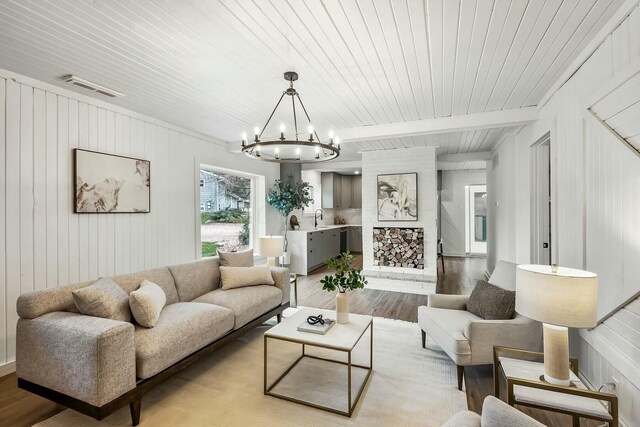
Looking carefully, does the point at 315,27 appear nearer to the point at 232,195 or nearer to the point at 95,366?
the point at 95,366

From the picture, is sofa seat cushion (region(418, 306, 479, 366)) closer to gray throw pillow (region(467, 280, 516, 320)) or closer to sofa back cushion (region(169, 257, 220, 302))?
gray throw pillow (region(467, 280, 516, 320))

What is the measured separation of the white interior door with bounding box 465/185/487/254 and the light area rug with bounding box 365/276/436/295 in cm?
407

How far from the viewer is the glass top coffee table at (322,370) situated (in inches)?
83.1

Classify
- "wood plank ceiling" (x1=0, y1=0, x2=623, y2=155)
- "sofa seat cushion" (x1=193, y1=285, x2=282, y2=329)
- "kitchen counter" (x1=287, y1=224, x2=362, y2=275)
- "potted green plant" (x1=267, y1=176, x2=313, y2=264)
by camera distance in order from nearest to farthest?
"wood plank ceiling" (x1=0, y1=0, x2=623, y2=155) < "sofa seat cushion" (x1=193, y1=285, x2=282, y2=329) < "potted green plant" (x1=267, y1=176, x2=313, y2=264) < "kitchen counter" (x1=287, y1=224, x2=362, y2=275)

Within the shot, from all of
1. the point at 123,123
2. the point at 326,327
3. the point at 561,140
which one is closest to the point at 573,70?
the point at 561,140

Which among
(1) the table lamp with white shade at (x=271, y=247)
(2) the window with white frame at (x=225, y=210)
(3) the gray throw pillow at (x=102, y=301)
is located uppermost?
(2) the window with white frame at (x=225, y=210)

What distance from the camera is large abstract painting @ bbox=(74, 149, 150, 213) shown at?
3.07 meters

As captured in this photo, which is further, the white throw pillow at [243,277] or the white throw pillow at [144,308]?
the white throw pillow at [243,277]

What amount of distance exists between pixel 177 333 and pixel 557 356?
244 centimetres

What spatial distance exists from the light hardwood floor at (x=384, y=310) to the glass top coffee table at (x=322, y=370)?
2.81 feet

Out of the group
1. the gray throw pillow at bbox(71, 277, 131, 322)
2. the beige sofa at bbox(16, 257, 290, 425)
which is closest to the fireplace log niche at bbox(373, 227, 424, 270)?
the beige sofa at bbox(16, 257, 290, 425)

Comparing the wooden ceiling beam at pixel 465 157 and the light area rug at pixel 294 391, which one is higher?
the wooden ceiling beam at pixel 465 157

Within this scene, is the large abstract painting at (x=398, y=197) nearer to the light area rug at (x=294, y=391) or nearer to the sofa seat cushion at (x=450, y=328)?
the sofa seat cushion at (x=450, y=328)

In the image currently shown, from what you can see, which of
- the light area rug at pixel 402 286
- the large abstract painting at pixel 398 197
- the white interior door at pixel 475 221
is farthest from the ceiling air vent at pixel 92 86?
the white interior door at pixel 475 221
